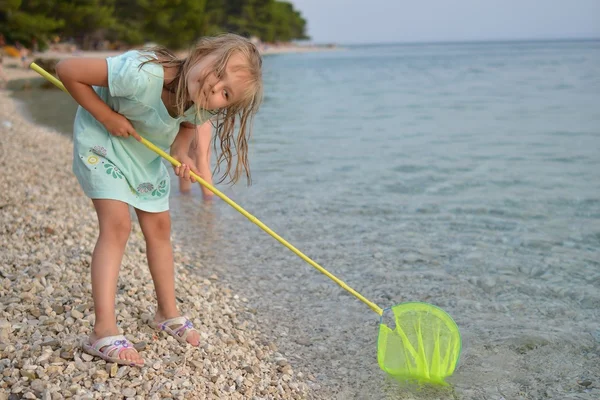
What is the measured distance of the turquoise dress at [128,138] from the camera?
2496 millimetres

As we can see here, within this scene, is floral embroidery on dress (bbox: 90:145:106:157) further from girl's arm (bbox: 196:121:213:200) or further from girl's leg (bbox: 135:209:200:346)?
girl's arm (bbox: 196:121:213:200)

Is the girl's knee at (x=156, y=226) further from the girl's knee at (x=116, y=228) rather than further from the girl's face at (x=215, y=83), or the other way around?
the girl's face at (x=215, y=83)

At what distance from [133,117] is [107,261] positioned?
598 millimetres

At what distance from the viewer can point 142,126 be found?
8.82 ft

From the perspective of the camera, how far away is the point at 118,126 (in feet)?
8.44

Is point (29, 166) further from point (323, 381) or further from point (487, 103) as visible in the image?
point (487, 103)

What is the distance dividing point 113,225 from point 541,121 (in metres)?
10.7

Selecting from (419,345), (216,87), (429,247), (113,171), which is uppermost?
(216,87)

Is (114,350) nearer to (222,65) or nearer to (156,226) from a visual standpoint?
(156,226)

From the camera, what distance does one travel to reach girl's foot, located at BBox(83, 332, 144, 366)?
104 inches

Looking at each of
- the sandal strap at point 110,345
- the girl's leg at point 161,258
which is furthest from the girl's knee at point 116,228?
the sandal strap at point 110,345

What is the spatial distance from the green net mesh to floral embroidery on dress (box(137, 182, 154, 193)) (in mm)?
1294

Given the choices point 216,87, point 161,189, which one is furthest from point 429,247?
point 216,87

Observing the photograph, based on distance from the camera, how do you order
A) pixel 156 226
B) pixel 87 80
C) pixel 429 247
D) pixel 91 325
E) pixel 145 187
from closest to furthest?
pixel 87 80
pixel 145 187
pixel 156 226
pixel 91 325
pixel 429 247
